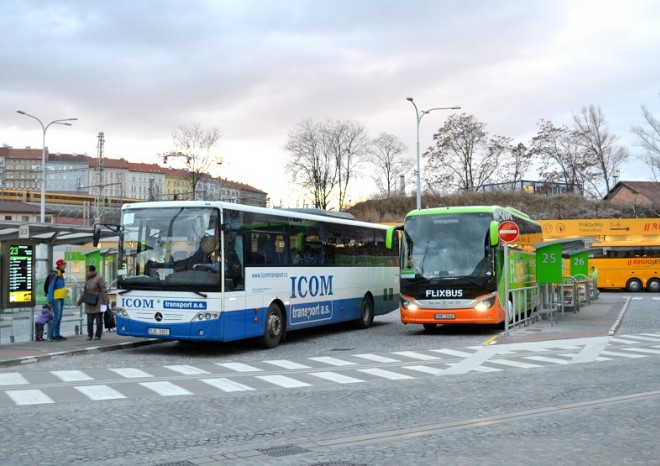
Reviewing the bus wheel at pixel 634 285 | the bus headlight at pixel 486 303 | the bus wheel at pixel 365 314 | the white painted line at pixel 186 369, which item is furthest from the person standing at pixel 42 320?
the bus wheel at pixel 634 285

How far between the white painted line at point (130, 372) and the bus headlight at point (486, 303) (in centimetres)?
921

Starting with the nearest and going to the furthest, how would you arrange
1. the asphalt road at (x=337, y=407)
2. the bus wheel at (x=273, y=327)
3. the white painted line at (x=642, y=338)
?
1. the asphalt road at (x=337, y=407)
2. the bus wheel at (x=273, y=327)
3. the white painted line at (x=642, y=338)

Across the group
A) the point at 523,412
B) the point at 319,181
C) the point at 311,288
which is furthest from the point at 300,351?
the point at 319,181

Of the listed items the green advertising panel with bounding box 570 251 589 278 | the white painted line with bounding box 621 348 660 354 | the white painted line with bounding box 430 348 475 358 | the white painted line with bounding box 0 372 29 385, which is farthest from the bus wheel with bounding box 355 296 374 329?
the green advertising panel with bounding box 570 251 589 278

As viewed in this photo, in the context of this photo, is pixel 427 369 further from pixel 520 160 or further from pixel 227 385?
pixel 520 160

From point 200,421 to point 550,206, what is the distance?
66.7m

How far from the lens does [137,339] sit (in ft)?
58.7

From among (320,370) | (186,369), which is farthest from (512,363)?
(186,369)

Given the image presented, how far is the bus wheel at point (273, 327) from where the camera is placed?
53.5ft

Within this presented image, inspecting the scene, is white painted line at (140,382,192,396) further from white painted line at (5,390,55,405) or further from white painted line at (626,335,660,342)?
white painted line at (626,335,660,342)

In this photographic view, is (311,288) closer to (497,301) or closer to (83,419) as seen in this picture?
(497,301)

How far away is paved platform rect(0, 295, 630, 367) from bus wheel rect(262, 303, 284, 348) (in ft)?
10.6

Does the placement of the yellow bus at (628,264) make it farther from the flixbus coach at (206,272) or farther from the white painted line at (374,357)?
the white painted line at (374,357)

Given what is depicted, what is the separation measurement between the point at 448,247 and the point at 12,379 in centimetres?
1128
